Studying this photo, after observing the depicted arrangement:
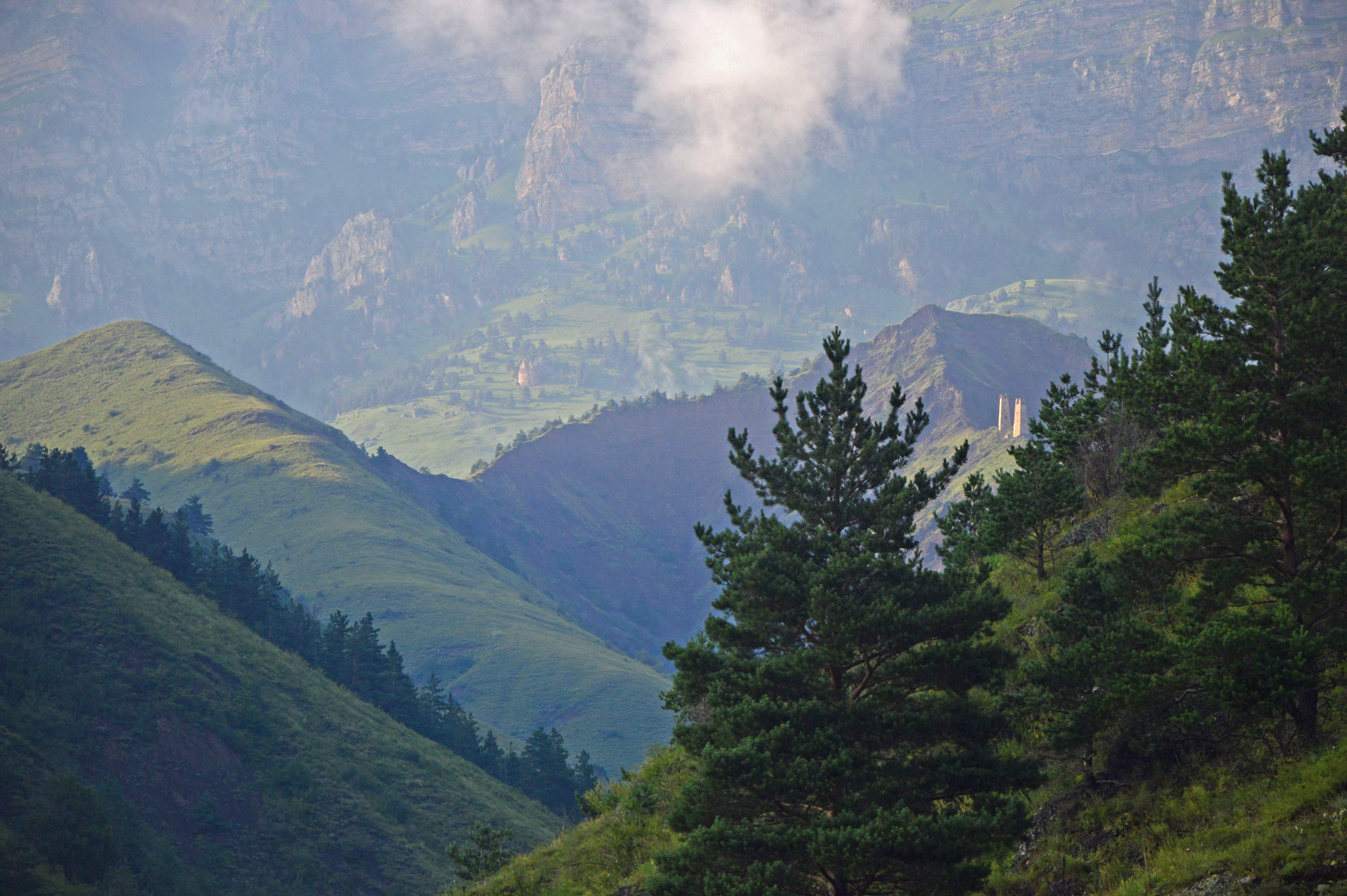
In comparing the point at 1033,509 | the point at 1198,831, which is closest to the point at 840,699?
the point at 1198,831

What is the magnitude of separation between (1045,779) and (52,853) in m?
52.0

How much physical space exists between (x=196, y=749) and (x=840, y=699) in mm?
60974

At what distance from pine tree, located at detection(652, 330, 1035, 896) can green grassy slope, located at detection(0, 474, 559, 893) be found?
4716 centimetres

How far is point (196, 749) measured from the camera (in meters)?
67.6

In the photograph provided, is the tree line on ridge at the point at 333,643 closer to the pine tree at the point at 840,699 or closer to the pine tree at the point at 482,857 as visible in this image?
the pine tree at the point at 482,857

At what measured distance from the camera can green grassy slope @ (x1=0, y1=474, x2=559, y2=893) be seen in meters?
59.7

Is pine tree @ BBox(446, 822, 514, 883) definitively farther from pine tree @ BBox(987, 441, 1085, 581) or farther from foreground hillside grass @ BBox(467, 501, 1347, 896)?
foreground hillside grass @ BBox(467, 501, 1347, 896)

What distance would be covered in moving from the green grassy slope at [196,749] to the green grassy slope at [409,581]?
54830 mm

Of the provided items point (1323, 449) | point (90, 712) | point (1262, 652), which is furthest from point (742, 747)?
point (90, 712)

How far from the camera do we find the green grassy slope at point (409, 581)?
438ft

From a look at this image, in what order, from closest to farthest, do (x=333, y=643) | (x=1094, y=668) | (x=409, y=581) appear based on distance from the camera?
1. (x=1094, y=668)
2. (x=333, y=643)
3. (x=409, y=581)

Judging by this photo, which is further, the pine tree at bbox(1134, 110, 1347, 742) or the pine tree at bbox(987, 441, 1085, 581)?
the pine tree at bbox(987, 441, 1085, 581)

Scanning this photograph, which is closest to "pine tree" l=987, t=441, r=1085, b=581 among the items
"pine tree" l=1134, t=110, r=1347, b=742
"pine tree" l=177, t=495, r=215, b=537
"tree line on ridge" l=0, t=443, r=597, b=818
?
"pine tree" l=1134, t=110, r=1347, b=742

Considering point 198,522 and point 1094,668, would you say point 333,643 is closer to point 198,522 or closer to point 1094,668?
point 198,522
